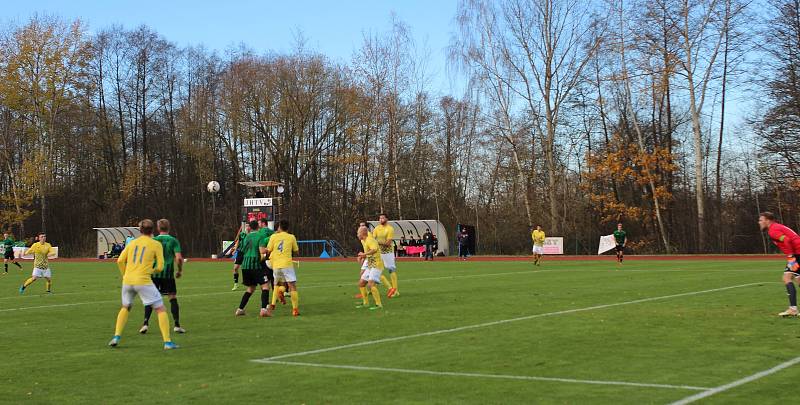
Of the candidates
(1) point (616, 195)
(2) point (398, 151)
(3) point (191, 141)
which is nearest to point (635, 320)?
(1) point (616, 195)

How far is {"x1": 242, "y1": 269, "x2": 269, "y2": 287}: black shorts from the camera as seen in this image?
655 inches

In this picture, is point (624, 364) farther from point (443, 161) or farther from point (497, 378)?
point (443, 161)

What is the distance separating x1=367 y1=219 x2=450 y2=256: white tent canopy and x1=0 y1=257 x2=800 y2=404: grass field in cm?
3624

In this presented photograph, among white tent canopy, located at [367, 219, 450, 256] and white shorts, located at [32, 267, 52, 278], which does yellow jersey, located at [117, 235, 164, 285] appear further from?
white tent canopy, located at [367, 219, 450, 256]

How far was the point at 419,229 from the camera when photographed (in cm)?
5775

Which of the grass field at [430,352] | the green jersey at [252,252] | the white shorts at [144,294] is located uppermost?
the green jersey at [252,252]

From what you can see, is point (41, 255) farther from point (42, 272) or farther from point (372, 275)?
point (372, 275)

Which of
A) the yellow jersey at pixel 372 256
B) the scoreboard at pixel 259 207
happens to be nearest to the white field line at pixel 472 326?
the yellow jersey at pixel 372 256

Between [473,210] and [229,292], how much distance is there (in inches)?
1796

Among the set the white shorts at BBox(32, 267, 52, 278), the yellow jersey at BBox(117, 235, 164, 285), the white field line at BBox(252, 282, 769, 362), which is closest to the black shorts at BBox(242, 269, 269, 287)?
the yellow jersey at BBox(117, 235, 164, 285)

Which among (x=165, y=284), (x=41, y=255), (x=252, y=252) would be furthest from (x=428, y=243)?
(x=165, y=284)

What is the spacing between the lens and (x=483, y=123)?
6444 centimetres

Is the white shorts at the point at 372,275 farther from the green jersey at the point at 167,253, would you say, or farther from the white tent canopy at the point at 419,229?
the white tent canopy at the point at 419,229

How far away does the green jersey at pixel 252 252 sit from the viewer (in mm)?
16953
